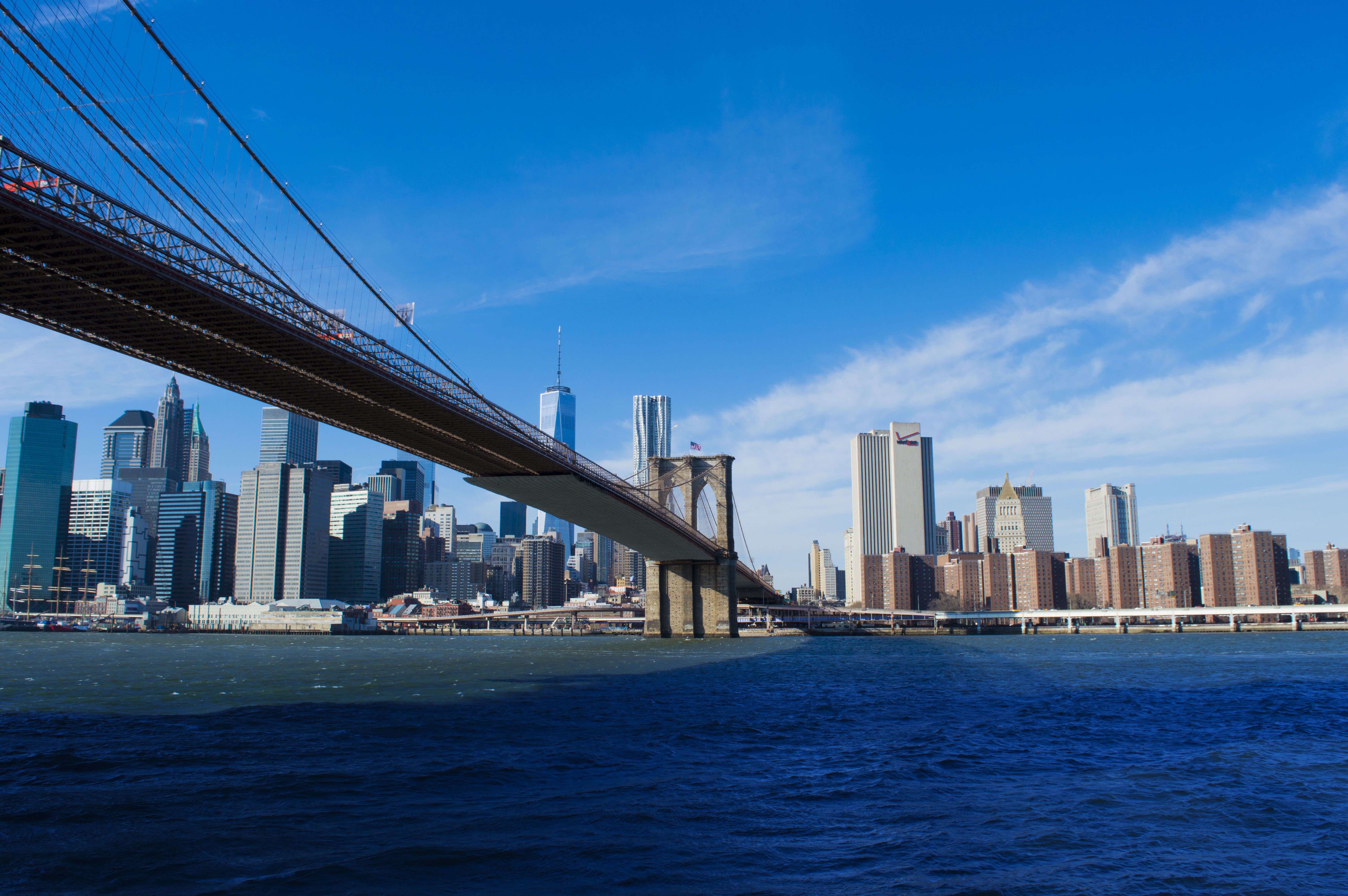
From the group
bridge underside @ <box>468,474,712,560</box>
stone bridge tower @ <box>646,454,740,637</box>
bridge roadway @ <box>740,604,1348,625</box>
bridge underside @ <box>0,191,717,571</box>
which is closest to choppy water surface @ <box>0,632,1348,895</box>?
bridge underside @ <box>0,191,717,571</box>

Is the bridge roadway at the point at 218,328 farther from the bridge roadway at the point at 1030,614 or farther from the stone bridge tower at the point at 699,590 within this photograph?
the bridge roadway at the point at 1030,614

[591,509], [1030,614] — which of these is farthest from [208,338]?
[1030,614]

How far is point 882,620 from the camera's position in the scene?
7313 inches

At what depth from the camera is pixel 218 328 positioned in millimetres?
29641

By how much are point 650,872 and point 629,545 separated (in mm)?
74073

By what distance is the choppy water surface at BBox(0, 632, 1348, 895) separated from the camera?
11.4 meters

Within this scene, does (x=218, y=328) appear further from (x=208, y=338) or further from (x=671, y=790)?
(x=671, y=790)

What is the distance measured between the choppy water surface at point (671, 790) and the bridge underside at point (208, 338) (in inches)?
450

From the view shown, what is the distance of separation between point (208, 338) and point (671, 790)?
22.5m

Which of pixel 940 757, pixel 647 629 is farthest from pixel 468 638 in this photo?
pixel 940 757

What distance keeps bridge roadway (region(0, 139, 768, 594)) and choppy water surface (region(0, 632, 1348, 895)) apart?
11449 mm

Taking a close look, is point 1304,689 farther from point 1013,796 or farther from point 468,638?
point 468,638

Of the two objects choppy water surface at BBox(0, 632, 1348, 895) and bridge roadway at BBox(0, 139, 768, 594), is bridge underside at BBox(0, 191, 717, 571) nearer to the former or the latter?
bridge roadway at BBox(0, 139, 768, 594)

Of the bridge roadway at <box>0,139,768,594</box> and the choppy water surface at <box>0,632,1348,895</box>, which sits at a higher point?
the bridge roadway at <box>0,139,768,594</box>
